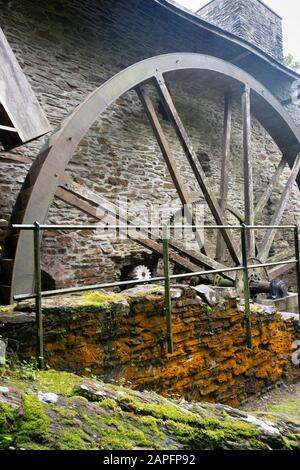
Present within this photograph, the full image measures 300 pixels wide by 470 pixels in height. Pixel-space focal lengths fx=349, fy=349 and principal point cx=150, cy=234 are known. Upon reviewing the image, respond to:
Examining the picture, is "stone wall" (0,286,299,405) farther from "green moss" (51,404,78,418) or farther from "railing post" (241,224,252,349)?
"green moss" (51,404,78,418)

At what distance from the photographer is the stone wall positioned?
2387 mm

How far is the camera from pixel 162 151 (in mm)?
5070

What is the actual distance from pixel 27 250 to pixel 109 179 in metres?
2.64

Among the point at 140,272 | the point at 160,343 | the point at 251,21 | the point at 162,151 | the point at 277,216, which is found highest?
the point at 251,21

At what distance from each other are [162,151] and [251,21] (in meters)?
7.58

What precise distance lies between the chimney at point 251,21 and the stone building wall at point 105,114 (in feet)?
13.8

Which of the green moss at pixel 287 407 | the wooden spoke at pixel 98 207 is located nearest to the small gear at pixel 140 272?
the wooden spoke at pixel 98 207

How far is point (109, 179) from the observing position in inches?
230

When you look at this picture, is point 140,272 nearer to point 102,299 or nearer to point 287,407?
point 287,407

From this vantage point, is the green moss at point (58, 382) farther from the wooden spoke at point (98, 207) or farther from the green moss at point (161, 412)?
the wooden spoke at point (98, 207)

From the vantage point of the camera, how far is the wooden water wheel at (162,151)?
139 inches

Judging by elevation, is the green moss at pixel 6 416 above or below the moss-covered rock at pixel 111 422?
above

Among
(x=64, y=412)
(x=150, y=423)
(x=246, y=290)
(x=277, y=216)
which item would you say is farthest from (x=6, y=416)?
(x=277, y=216)
